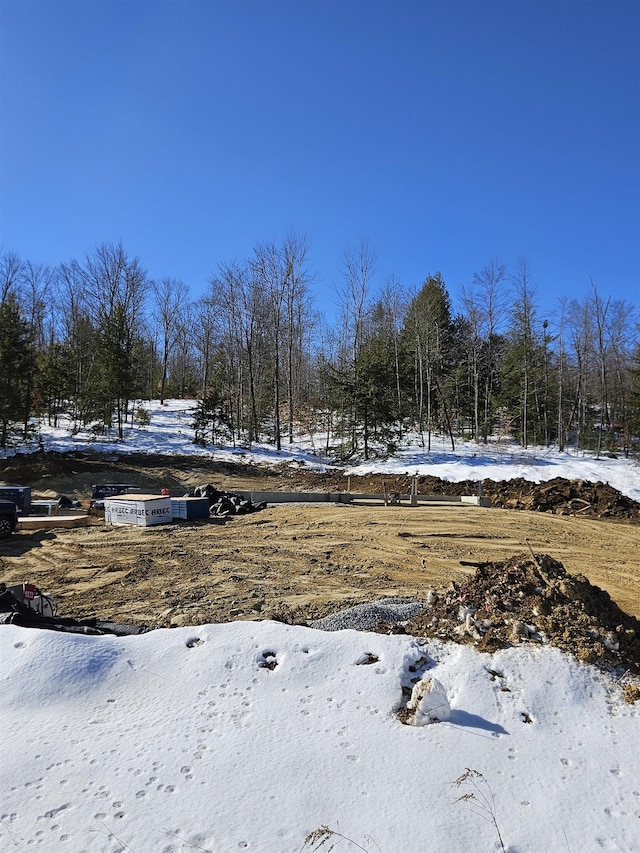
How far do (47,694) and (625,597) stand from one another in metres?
8.35

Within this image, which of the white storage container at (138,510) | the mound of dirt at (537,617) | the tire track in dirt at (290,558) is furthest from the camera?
the white storage container at (138,510)

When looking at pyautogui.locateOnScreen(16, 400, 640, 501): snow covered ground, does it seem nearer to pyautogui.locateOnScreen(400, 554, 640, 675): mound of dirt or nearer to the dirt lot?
the dirt lot

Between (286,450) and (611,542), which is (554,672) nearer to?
(611,542)

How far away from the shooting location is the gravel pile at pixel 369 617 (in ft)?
19.6

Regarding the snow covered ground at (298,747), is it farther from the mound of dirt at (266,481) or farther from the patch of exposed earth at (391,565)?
the mound of dirt at (266,481)

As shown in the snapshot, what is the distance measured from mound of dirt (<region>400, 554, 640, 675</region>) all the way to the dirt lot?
2.24 metres

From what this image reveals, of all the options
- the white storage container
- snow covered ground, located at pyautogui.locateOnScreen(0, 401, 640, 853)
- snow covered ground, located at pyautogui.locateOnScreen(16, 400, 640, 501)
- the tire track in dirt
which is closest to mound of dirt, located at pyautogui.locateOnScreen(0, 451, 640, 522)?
snow covered ground, located at pyautogui.locateOnScreen(16, 400, 640, 501)

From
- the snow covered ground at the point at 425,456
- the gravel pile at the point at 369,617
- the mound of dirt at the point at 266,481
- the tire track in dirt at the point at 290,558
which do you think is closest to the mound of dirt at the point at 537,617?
the gravel pile at the point at 369,617

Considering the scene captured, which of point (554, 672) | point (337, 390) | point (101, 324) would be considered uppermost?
point (101, 324)

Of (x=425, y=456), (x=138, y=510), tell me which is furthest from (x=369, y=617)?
(x=425, y=456)

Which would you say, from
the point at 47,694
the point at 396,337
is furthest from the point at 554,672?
the point at 396,337

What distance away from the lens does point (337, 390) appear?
24.8 m

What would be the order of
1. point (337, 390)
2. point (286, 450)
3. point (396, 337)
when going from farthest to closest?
point (396, 337) < point (286, 450) < point (337, 390)

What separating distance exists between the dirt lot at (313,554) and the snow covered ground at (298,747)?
227cm
